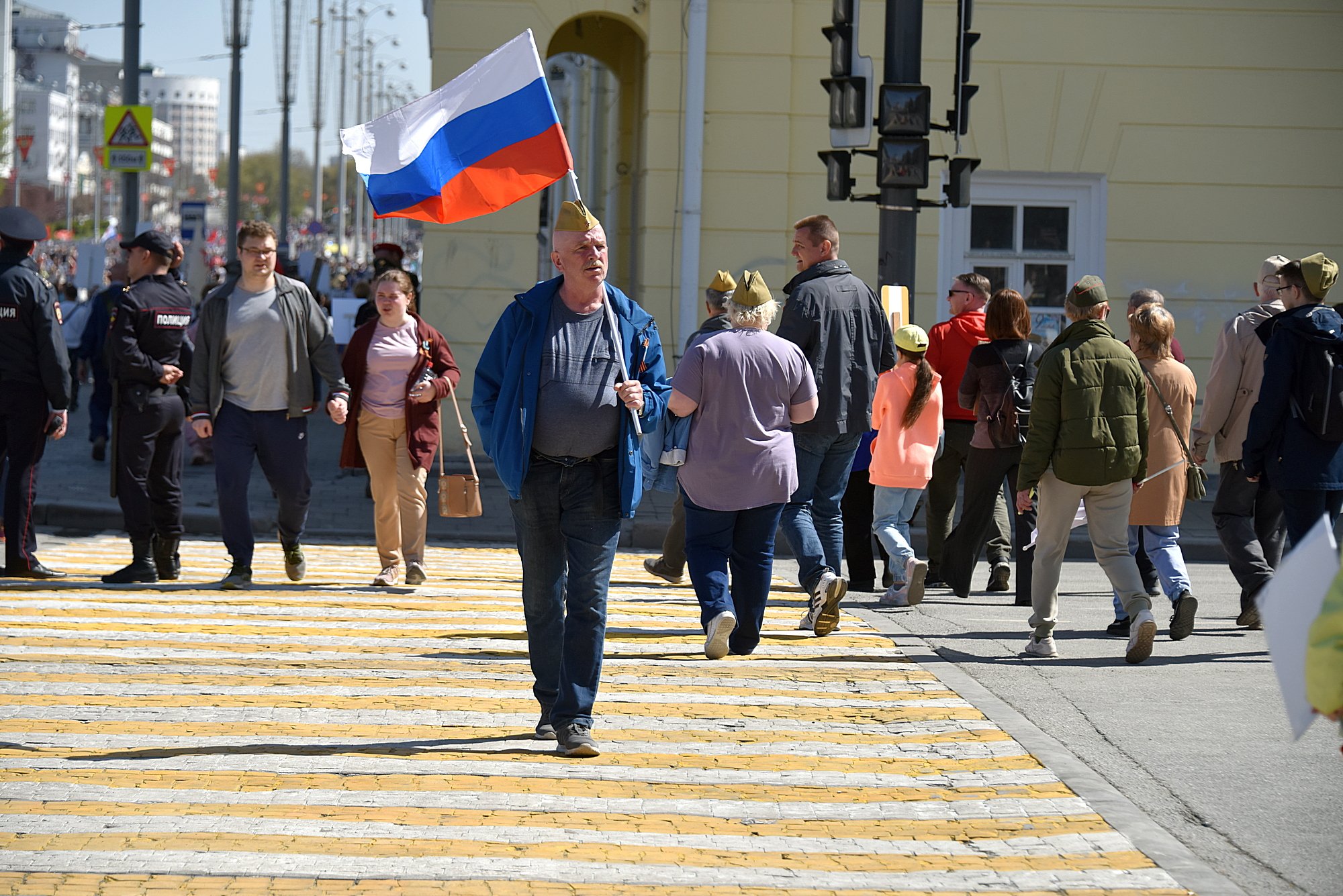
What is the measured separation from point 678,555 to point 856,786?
4576 millimetres

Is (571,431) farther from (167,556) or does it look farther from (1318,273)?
(167,556)

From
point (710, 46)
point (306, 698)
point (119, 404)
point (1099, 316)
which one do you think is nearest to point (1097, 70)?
point (710, 46)

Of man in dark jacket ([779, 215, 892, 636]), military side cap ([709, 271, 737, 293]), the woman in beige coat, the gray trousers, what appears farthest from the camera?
the gray trousers

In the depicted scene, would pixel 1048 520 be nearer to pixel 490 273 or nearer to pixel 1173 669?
pixel 1173 669

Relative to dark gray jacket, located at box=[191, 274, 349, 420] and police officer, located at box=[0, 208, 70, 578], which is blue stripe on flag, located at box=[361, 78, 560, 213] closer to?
dark gray jacket, located at box=[191, 274, 349, 420]

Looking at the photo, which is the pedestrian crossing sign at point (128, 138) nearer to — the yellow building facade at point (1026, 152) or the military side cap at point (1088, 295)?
the yellow building facade at point (1026, 152)

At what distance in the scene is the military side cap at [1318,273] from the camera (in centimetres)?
795

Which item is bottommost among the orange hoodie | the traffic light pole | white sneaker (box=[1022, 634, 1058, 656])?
white sneaker (box=[1022, 634, 1058, 656])

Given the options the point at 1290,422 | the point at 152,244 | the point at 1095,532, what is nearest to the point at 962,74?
the point at 1290,422

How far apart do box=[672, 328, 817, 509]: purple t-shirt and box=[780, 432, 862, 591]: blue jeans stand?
701 mm

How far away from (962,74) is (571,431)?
6.76 metres

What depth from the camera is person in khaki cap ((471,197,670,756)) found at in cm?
588

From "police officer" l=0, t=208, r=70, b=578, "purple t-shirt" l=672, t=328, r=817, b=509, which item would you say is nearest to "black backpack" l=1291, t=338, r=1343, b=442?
"purple t-shirt" l=672, t=328, r=817, b=509

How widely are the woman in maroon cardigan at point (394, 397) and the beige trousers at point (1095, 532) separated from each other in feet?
11.5
